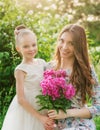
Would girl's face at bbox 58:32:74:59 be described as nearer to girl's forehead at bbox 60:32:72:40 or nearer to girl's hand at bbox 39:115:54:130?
girl's forehead at bbox 60:32:72:40

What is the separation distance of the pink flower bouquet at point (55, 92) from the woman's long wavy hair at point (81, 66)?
225 mm

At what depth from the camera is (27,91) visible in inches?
199

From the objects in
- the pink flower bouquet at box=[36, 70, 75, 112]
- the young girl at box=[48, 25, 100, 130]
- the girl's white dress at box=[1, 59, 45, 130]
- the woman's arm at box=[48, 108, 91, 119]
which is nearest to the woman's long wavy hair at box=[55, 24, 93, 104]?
the young girl at box=[48, 25, 100, 130]

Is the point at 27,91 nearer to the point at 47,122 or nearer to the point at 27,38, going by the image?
the point at 47,122

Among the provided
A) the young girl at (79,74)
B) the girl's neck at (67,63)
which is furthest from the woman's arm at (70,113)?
the girl's neck at (67,63)

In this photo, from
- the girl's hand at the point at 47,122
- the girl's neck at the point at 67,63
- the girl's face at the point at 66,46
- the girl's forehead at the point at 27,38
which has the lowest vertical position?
the girl's hand at the point at 47,122

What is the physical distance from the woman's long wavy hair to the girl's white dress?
1.08 feet

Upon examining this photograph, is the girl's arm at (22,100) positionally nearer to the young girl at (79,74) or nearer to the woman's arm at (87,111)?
the woman's arm at (87,111)

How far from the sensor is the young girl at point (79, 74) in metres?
5.00

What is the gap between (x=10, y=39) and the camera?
8.14 m

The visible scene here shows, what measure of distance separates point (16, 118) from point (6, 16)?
360cm

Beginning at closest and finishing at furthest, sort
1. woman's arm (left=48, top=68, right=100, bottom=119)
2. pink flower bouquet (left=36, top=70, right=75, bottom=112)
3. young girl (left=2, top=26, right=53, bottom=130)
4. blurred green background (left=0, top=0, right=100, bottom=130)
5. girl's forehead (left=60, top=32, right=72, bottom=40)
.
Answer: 1. pink flower bouquet (left=36, top=70, right=75, bottom=112)
2. woman's arm (left=48, top=68, right=100, bottom=119)
3. young girl (left=2, top=26, right=53, bottom=130)
4. girl's forehead (left=60, top=32, right=72, bottom=40)
5. blurred green background (left=0, top=0, right=100, bottom=130)

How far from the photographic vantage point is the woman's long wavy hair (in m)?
5.05

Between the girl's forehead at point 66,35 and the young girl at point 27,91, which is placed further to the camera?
the girl's forehead at point 66,35
